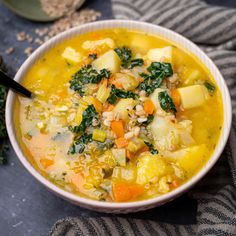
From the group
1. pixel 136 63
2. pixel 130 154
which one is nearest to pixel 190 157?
pixel 130 154

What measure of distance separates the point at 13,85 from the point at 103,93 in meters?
0.55

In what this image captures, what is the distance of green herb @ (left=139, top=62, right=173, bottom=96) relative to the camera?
10.8 ft

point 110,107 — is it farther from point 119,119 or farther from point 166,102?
point 166,102

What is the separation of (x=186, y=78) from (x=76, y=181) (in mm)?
998

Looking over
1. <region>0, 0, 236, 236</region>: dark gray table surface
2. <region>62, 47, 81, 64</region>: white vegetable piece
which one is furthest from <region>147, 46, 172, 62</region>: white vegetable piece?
<region>0, 0, 236, 236</region>: dark gray table surface

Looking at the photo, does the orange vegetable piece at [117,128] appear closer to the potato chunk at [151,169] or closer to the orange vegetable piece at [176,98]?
the potato chunk at [151,169]

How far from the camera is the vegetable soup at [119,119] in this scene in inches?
119

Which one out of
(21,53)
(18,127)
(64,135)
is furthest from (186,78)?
(21,53)

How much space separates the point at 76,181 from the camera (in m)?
3.04

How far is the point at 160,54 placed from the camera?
11.5ft

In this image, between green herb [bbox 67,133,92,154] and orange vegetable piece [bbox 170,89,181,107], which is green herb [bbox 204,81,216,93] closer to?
orange vegetable piece [bbox 170,89,181,107]

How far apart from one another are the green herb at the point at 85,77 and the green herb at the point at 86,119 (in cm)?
18

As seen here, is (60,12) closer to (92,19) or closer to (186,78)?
(92,19)

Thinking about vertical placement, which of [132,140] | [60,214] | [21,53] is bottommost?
[60,214]
